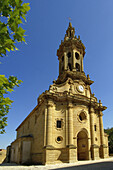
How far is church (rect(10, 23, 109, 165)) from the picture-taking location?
20.3m

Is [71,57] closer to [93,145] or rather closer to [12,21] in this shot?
[93,145]

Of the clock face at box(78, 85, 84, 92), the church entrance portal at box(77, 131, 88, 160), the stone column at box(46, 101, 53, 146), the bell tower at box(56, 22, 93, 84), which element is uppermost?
the bell tower at box(56, 22, 93, 84)

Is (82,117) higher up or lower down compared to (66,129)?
higher up

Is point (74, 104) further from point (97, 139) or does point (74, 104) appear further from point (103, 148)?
point (103, 148)

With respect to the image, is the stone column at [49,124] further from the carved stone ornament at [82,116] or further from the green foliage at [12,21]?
the green foliage at [12,21]

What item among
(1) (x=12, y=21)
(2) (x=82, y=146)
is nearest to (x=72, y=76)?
(2) (x=82, y=146)

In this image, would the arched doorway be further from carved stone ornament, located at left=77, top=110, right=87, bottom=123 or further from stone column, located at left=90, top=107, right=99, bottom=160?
carved stone ornament, located at left=77, top=110, right=87, bottom=123

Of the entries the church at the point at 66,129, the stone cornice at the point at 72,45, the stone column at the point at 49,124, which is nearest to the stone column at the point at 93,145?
the church at the point at 66,129

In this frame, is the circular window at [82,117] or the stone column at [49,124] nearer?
the stone column at [49,124]

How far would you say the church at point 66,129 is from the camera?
20.3m

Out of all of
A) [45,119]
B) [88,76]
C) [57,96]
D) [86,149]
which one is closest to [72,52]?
[88,76]

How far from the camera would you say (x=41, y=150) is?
20.6 m

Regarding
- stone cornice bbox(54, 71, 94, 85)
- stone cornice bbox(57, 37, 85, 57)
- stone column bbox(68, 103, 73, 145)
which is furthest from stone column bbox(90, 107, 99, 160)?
stone cornice bbox(57, 37, 85, 57)

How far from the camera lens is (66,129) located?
21688mm
